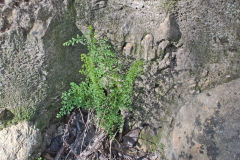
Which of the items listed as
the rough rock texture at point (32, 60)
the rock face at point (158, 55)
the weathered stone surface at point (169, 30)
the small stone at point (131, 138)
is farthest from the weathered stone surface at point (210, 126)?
the rough rock texture at point (32, 60)

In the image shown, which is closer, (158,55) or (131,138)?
(158,55)

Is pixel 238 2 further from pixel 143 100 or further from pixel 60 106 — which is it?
pixel 60 106

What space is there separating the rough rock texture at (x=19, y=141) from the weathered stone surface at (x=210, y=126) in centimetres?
98

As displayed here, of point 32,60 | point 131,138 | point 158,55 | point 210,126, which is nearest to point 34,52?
point 32,60

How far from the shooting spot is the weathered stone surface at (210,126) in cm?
138

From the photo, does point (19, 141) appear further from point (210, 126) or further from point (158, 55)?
point (210, 126)

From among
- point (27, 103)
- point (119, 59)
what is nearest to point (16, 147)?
point (27, 103)

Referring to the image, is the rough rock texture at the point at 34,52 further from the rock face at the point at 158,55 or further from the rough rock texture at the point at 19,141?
the rough rock texture at the point at 19,141

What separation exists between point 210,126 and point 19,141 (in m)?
1.26

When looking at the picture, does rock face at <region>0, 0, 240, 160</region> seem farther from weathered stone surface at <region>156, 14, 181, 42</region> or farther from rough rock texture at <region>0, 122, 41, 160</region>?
rough rock texture at <region>0, 122, 41, 160</region>

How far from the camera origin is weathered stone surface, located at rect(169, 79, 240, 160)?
1.38m

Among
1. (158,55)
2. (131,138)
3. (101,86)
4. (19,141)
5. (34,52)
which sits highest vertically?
(34,52)

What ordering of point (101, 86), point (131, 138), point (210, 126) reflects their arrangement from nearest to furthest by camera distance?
point (210, 126) → point (101, 86) → point (131, 138)

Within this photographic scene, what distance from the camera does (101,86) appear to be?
1.58m
